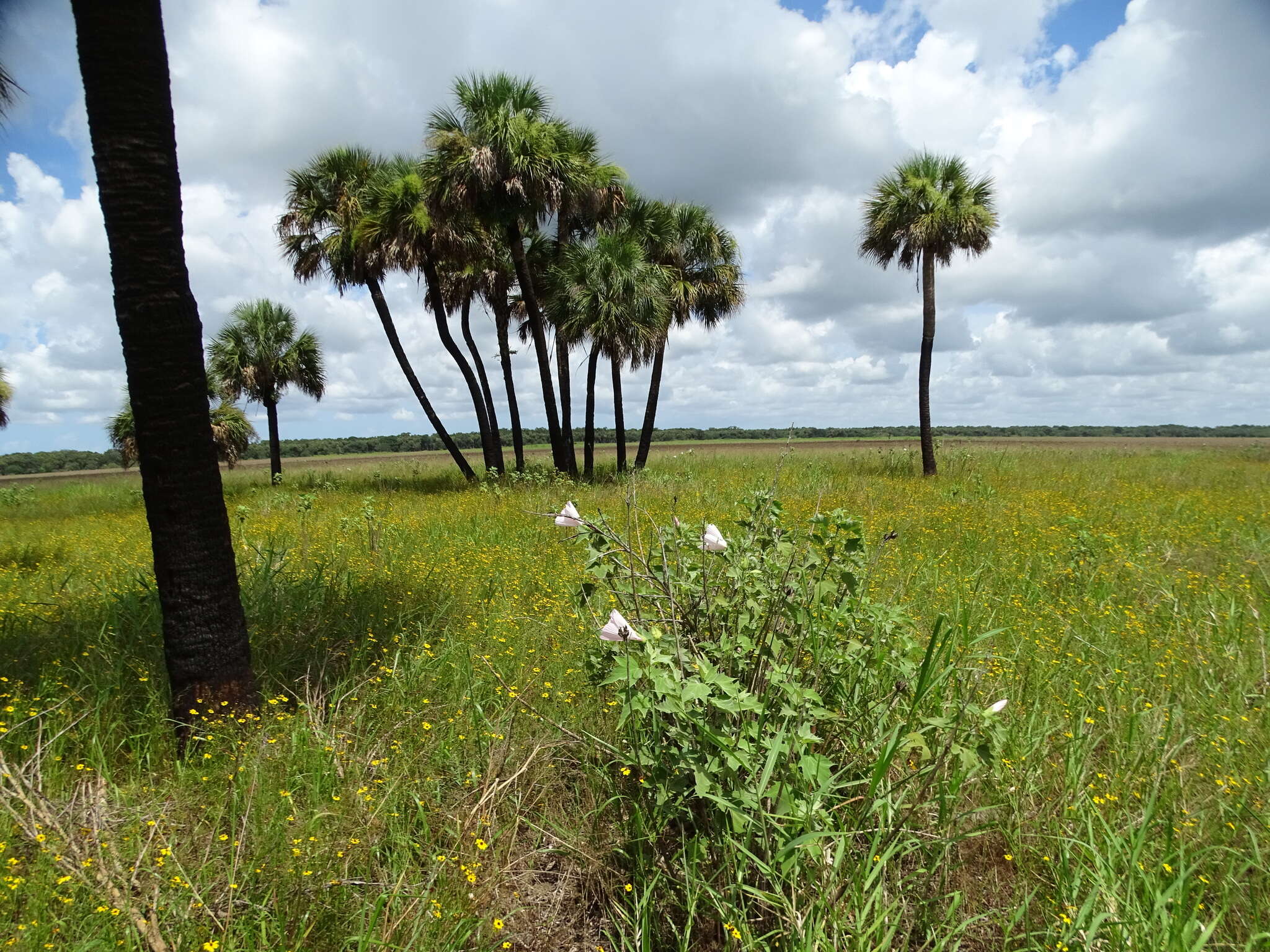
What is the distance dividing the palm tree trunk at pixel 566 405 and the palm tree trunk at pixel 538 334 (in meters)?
0.16

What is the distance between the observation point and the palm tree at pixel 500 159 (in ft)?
50.6

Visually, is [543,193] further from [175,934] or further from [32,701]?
[175,934]

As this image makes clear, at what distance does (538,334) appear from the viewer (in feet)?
57.4

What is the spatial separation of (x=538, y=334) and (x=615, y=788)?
52.4ft

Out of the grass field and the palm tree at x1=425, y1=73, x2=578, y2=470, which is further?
the palm tree at x1=425, y1=73, x2=578, y2=470

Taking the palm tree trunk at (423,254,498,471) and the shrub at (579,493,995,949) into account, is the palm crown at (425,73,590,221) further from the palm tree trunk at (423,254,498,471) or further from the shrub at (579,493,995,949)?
the shrub at (579,493,995,949)

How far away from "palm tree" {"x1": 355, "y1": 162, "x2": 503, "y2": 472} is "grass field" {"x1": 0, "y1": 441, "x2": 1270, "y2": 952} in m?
14.2

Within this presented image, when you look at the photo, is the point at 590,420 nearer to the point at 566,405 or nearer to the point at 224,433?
the point at 566,405

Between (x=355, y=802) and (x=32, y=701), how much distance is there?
2.10 m

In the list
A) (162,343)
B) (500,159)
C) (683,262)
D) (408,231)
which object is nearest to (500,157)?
(500,159)

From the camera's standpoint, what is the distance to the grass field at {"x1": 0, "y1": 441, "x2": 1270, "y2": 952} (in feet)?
6.44

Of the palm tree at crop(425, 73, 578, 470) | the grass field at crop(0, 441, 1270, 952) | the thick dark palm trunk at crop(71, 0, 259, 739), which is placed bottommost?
the grass field at crop(0, 441, 1270, 952)

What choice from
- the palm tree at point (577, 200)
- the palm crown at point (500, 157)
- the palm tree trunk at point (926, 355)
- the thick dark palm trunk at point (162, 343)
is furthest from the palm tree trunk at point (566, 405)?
the thick dark palm trunk at point (162, 343)

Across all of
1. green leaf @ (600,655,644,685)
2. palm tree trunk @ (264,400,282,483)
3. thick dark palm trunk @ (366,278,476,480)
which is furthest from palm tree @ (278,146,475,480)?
green leaf @ (600,655,644,685)
